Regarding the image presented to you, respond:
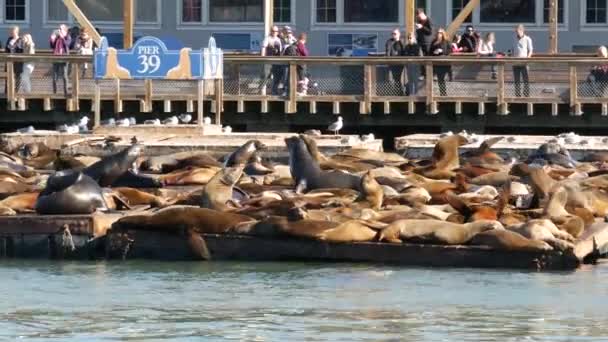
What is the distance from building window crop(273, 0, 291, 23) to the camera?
39.3m

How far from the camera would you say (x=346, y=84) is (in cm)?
2986

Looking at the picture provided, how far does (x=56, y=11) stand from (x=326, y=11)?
18.4ft

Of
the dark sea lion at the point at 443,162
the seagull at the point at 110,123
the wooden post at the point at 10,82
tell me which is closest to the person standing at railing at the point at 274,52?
the seagull at the point at 110,123

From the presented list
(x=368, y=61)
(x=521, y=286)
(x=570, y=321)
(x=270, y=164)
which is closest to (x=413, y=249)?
(x=521, y=286)

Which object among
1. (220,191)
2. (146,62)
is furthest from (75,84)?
(220,191)

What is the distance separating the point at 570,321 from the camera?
14.2 m

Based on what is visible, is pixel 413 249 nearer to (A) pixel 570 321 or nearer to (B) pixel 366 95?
(A) pixel 570 321

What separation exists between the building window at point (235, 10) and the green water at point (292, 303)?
22446 millimetres

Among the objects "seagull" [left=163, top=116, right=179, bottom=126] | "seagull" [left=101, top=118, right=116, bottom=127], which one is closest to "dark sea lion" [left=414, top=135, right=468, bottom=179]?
"seagull" [left=163, top=116, right=179, bottom=126]

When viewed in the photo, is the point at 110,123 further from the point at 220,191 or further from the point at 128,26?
the point at 220,191

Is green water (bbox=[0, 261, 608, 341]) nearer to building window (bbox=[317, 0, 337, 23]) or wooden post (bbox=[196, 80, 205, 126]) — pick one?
wooden post (bbox=[196, 80, 205, 126])

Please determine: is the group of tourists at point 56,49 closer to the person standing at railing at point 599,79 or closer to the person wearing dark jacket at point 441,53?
the person wearing dark jacket at point 441,53

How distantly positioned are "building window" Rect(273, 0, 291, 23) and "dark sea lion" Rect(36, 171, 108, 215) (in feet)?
70.3

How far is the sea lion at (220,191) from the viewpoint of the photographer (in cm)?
1806
